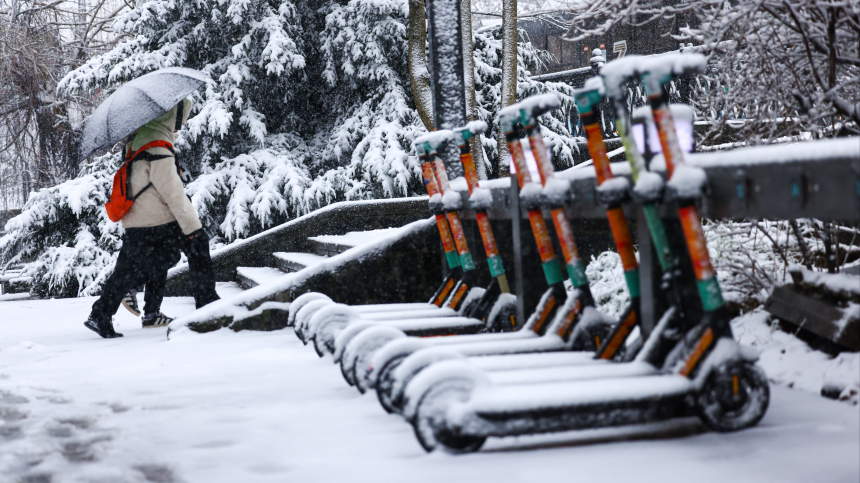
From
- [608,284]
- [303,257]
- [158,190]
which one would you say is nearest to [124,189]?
[158,190]

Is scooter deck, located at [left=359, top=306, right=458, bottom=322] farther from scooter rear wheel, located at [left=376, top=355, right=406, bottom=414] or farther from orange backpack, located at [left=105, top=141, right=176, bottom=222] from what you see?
orange backpack, located at [left=105, top=141, right=176, bottom=222]

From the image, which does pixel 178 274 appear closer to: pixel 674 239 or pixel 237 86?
pixel 237 86

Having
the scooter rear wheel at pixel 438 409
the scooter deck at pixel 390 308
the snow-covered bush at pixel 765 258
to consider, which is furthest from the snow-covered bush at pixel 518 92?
the scooter rear wheel at pixel 438 409

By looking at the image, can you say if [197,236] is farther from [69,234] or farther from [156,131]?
[69,234]

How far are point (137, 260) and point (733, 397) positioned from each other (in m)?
4.79

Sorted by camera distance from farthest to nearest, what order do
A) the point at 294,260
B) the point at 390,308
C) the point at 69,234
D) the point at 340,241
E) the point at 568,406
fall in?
the point at 69,234 → the point at 294,260 → the point at 340,241 → the point at 390,308 → the point at 568,406

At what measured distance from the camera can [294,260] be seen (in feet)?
26.1

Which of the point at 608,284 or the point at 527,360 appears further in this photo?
the point at 608,284

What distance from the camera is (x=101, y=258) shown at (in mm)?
11383

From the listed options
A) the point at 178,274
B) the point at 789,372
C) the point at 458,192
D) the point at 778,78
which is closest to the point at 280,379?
the point at 458,192

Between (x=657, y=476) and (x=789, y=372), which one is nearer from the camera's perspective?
(x=657, y=476)

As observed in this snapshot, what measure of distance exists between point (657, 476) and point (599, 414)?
0.26 metres

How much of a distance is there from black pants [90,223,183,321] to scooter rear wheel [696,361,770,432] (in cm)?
470

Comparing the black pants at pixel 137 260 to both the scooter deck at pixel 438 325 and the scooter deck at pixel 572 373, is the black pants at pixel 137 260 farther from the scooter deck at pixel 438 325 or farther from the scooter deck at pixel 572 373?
the scooter deck at pixel 572 373
